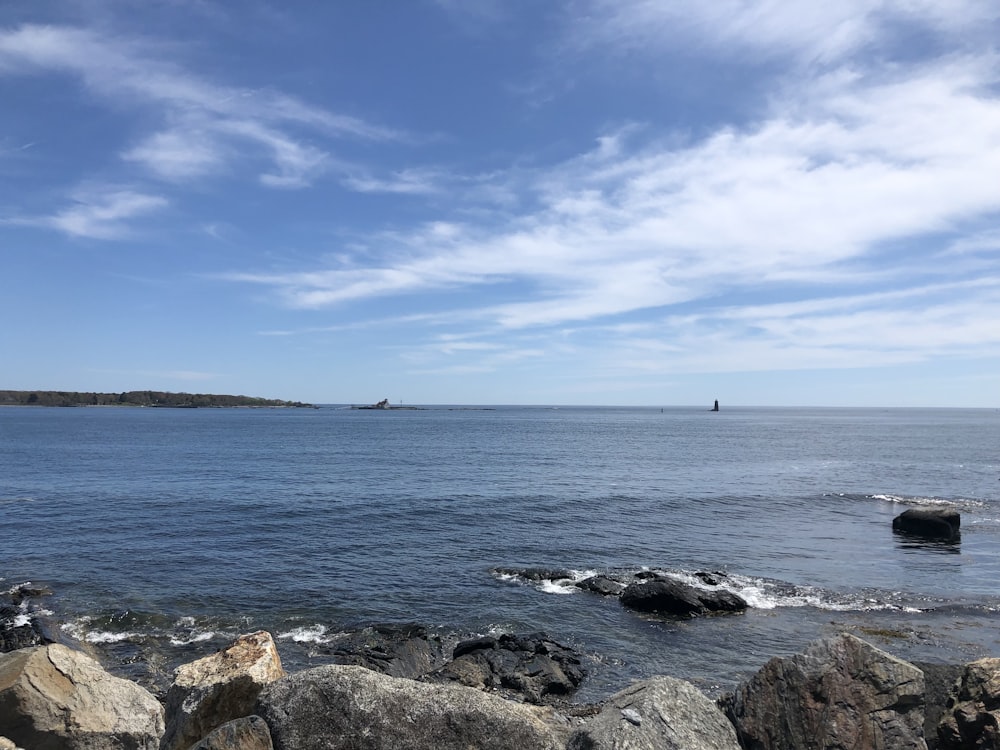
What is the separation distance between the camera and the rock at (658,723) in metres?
7.60

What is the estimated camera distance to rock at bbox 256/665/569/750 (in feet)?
25.4

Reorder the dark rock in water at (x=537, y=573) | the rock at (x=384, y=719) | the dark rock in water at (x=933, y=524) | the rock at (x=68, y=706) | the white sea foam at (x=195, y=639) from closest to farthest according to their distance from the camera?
the rock at (x=384, y=719) → the rock at (x=68, y=706) → the white sea foam at (x=195, y=639) → the dark rock in water at (x=537, y=573) → the dark rock in water at (x=933, y=524)

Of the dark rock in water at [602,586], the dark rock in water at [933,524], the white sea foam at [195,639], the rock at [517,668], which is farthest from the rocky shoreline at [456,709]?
the dark rock in water at [933,524]

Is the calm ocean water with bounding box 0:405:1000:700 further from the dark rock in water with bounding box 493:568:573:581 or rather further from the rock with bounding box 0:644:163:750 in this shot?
the rock with bounding box 0:644:163:750

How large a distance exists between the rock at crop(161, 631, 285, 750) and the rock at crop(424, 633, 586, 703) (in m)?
10.1

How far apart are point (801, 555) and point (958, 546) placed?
10597 millimetres

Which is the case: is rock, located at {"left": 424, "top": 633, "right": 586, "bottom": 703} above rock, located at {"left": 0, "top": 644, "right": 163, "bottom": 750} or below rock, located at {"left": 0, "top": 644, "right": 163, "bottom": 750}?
below

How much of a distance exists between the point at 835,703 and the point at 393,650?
15582 mm

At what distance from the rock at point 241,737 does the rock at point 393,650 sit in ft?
42.5

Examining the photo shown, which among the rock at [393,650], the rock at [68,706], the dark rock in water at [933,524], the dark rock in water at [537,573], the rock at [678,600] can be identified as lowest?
the rock at [393,650]

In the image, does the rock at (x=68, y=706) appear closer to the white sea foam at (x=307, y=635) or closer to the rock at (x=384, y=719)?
the rock at (x=384, y=719)

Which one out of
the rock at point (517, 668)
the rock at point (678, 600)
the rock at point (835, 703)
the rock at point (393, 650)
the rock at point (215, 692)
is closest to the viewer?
the rock at point (835, 703)

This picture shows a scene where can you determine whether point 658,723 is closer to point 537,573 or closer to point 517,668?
point 517,668

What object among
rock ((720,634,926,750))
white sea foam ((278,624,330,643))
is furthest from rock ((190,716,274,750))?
white sea foam ((278,624,330,643))
